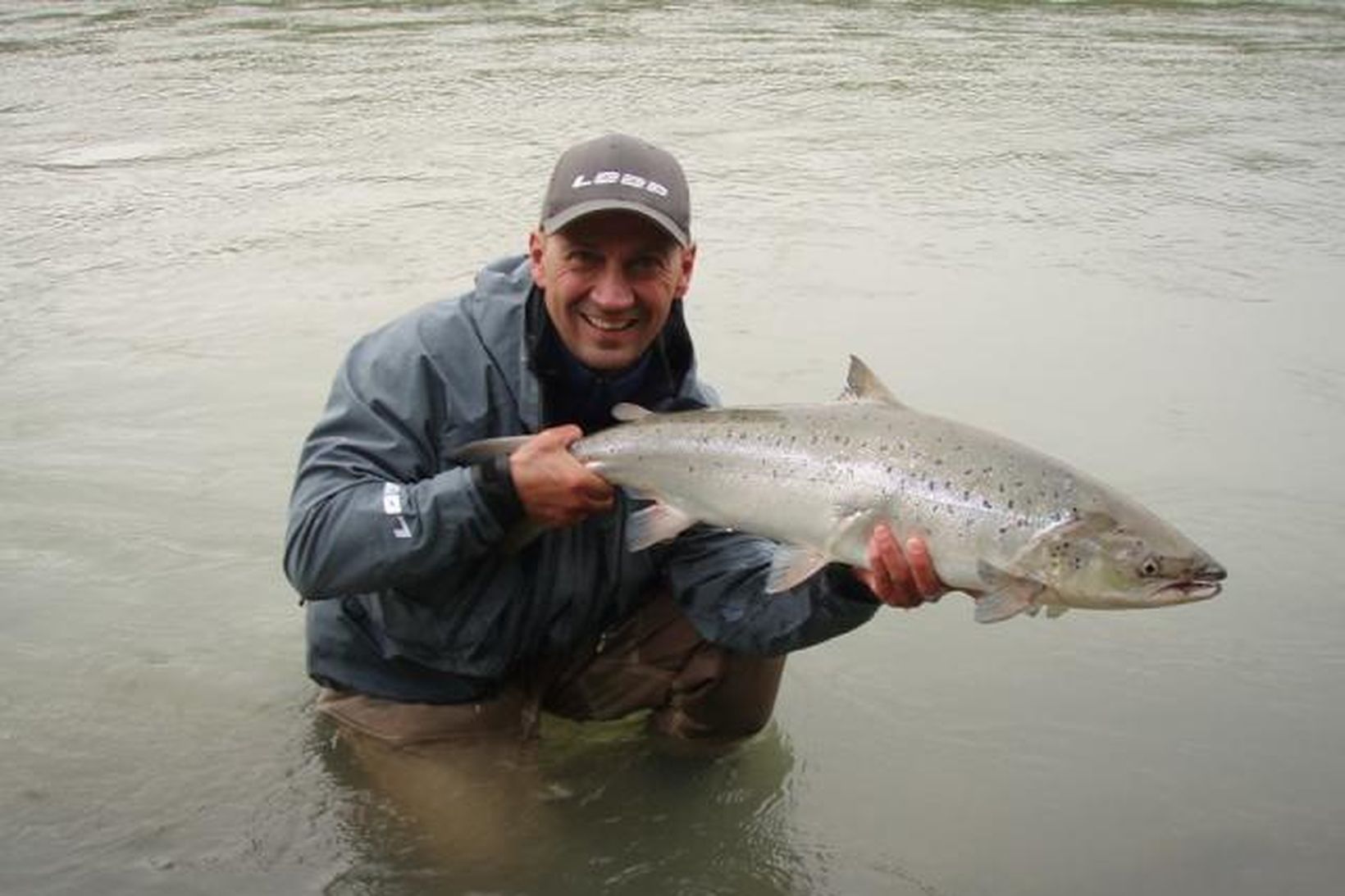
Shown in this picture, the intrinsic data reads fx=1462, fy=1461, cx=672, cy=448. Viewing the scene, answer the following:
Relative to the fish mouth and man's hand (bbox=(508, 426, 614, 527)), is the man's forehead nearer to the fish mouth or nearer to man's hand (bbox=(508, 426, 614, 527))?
man's hand (bbox=(508, 426, 614, 527))

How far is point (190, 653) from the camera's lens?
4.58 metres

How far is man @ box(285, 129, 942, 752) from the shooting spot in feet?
10.6

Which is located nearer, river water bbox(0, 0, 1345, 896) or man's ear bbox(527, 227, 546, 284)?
man's ear bbox(527, 227, 546, 284)

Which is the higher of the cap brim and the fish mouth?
the cap brim

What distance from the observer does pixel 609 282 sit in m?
3.42

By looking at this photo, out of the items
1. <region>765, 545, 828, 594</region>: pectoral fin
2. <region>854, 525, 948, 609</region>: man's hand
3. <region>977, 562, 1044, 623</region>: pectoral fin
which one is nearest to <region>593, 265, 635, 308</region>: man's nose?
<region>765, 545, 828, 594</region>: pectoral fin

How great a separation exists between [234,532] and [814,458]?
2.89 m

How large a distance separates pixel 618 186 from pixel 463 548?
902mm

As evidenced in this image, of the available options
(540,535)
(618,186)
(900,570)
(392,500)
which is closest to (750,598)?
(540,535)

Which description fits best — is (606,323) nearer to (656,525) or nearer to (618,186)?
(618,186)

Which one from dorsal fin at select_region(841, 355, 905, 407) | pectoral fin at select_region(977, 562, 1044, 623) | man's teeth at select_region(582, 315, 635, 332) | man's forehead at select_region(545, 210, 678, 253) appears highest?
man's forehead at select_region(545, 210, 678, 253)

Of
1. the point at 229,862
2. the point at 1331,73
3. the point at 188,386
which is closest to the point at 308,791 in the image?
the point at 229,862

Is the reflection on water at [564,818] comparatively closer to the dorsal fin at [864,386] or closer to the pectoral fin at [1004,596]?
the pectoral fin at [1004,596]

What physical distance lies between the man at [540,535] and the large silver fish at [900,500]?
0.10 m
